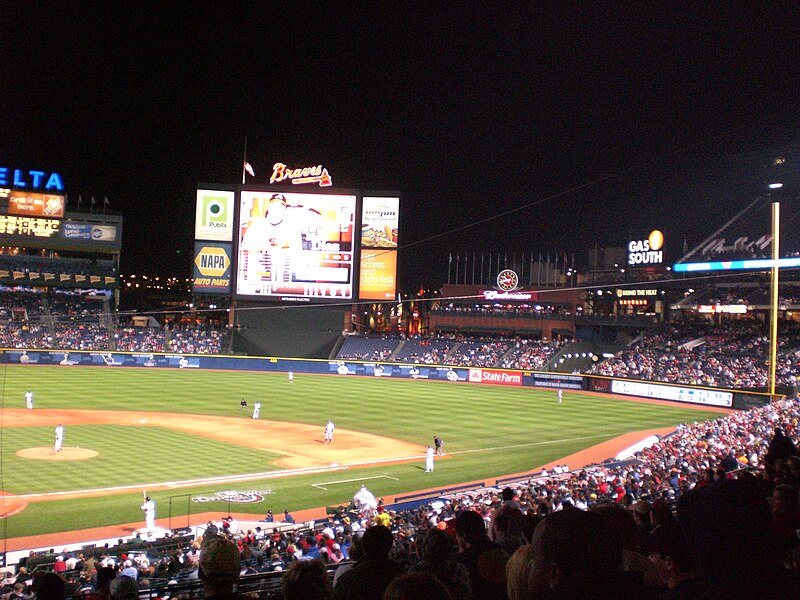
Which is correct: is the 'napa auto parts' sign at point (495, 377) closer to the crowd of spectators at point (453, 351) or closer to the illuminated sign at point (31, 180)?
the crowd of spectators at point (453, 351)

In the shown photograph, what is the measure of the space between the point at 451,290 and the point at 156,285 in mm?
85431

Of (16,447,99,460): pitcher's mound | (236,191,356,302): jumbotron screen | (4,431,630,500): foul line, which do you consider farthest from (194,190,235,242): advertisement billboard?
(4,431,630,500): foul line

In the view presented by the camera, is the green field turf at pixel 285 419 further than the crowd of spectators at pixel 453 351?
No

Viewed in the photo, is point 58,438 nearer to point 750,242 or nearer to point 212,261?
point 212,261

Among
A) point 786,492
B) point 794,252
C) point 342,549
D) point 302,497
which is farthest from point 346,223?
point 786,492

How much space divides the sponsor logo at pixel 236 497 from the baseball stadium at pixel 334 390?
0.42 ft

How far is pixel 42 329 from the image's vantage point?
6569 cm

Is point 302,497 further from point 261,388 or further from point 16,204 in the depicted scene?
point 16,204

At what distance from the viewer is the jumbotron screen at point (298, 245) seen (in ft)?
201

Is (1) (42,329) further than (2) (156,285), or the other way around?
(2) (156,285)

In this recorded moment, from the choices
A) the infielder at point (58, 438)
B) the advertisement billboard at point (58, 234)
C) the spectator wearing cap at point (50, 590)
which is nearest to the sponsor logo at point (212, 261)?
the advertisement billboard at point (58, 234)

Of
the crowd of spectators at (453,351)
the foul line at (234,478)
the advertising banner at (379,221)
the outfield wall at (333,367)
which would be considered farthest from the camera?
the crowd of spectators at (453,351)

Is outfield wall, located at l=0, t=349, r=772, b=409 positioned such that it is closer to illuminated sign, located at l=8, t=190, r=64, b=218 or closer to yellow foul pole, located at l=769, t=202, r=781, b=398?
yellow foul pole, located at l=769, t=202, r=781, b=398

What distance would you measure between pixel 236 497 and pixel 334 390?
99.0 feet
